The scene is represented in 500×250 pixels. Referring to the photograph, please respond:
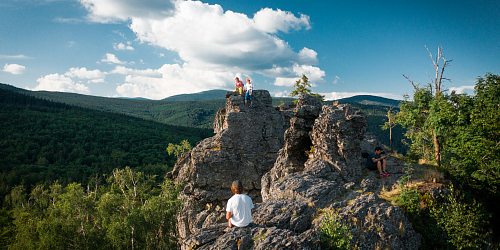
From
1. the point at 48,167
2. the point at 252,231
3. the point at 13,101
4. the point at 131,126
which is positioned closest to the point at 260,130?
the point at 252,231

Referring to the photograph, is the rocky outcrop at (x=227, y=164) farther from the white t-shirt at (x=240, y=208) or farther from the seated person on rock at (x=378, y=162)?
the white t-shirt at (x=240, y=208)

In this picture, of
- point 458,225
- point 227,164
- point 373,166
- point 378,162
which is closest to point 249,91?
point 227,164

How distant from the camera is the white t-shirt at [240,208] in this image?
8336mm

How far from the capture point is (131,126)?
140m

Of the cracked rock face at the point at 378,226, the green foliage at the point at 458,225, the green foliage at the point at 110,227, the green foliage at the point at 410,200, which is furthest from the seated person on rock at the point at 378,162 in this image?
the green foliage at the point at 110,227

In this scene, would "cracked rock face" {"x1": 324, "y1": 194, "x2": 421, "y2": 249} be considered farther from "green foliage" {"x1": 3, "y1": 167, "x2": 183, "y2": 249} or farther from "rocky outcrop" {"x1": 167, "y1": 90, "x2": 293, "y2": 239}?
"green foliage" {"x1": 3, "y1": 167, "x2": 183, "y2": 249}

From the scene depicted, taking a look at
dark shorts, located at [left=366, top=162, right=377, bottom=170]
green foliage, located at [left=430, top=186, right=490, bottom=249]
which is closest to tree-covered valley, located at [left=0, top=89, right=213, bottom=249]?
dark shorts, located at [left=366, top=162, right=377, bottom=170]

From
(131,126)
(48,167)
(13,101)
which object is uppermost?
(13,101)

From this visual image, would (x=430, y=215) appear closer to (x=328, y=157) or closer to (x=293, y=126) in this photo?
(x=328, y=157)

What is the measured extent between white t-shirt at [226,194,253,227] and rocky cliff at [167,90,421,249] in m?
0.32

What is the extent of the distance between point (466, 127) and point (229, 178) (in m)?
21.3

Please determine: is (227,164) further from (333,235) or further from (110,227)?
(333,235)

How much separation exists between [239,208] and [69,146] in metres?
125

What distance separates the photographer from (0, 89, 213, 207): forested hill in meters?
78.1
